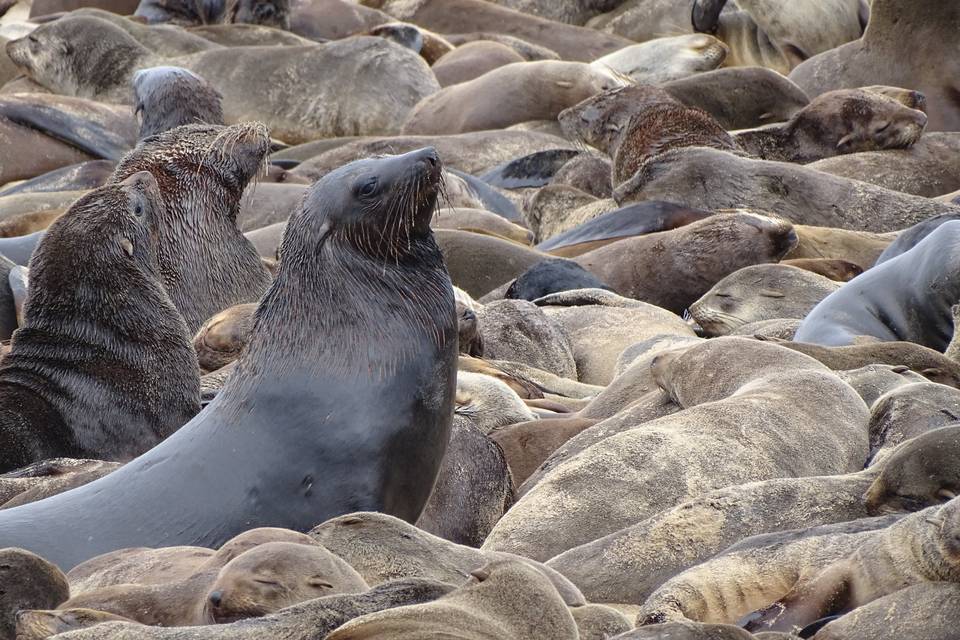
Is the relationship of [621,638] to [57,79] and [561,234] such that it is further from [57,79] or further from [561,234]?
[57,79]

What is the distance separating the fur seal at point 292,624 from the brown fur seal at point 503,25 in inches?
673

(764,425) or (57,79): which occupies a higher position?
(764,425)

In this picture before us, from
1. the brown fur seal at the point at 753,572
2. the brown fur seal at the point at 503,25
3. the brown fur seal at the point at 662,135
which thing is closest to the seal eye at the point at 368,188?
the brown fur seal at the point at 753,572

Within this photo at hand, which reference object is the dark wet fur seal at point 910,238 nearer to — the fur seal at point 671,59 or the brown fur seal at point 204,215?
the brown fur seal at point 204,215

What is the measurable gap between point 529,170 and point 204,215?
18.1ft

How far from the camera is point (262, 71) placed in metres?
16.8

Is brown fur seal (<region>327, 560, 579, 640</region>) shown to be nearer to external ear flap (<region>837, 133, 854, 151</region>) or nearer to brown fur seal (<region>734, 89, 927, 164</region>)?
brown fur seal (<region>734, 89, 927, 164</region>)

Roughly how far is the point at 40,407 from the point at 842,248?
5310 mm

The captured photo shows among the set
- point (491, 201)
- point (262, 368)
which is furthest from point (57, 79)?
point (262, 368)

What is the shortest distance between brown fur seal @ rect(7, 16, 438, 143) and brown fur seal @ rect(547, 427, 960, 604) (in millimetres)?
12377

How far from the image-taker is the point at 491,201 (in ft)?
41.3

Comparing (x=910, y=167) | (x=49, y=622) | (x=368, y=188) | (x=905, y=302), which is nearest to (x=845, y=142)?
(x=910, y=167)

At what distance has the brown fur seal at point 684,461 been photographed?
4836 mm

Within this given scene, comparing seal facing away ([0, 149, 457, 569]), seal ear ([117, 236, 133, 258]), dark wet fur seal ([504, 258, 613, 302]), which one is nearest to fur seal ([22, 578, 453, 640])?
seal facing away ([0, 149, 457, 569])
